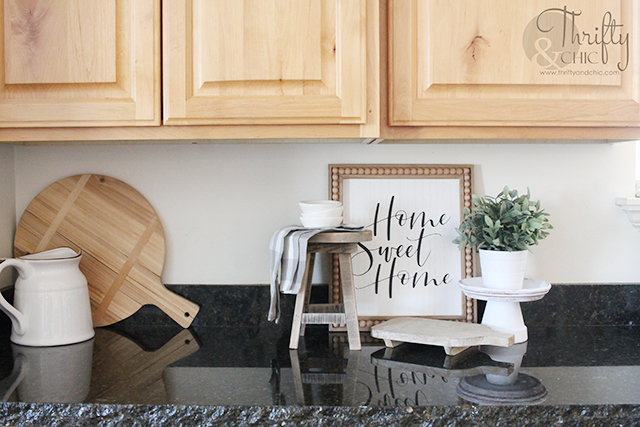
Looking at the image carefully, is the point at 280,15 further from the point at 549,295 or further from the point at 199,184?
the point at 549,295

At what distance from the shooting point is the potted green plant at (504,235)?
1.33m

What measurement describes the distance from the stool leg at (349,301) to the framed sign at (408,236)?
0.21 metres

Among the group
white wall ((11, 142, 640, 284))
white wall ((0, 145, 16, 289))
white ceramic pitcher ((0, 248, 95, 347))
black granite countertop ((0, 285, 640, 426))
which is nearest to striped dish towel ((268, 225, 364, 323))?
black granite countertop ((0, 285, 640, 426))

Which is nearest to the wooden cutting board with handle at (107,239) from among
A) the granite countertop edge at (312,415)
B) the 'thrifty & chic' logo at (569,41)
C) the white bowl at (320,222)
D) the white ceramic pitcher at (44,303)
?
the white ceramic pitcher at (44,303)

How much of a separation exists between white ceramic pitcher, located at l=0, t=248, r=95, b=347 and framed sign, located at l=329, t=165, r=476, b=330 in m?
0.75

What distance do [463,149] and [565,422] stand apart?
82 cm

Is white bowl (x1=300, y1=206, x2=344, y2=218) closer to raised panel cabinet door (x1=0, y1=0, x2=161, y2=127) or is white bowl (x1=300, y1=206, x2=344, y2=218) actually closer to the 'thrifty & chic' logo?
raised panel cabinet door (x1=0, y1=0, x2=161, y2=127)

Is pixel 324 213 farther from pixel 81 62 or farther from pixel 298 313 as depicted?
pixel 81 62

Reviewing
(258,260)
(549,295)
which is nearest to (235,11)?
(258,260)

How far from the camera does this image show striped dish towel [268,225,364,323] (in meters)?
1.23

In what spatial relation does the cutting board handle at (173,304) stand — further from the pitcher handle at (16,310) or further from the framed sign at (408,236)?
the framed sign at (408,236)

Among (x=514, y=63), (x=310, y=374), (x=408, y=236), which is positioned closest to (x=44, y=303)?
(x=310, y=374)

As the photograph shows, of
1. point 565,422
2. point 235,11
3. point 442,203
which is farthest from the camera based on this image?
point 442,203

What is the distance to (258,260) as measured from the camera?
1538 mm
